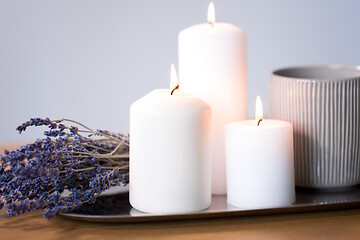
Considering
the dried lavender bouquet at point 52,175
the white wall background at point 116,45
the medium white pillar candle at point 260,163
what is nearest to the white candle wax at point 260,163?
the medium white pillar candle at point 260,163

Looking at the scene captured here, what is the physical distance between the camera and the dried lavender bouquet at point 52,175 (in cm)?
57

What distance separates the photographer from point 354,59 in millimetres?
1776

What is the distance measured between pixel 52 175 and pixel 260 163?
228mm

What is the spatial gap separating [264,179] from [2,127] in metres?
1.34

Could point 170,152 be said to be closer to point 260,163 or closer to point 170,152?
point 170,152

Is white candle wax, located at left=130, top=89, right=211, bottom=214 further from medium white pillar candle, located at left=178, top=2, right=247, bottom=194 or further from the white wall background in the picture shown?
the white wall background

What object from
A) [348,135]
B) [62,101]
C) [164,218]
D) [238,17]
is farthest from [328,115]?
[62,101]

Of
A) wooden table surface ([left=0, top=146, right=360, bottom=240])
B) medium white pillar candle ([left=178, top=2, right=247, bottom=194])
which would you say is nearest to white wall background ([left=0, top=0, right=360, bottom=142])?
medium white pillar candle ([left=178, top=2, right=247, bottom=194])

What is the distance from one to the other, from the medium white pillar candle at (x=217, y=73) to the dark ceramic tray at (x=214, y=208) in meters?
0.07

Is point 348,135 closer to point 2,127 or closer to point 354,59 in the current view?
point 354,59

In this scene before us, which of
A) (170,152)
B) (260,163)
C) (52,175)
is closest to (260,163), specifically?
(260,163)

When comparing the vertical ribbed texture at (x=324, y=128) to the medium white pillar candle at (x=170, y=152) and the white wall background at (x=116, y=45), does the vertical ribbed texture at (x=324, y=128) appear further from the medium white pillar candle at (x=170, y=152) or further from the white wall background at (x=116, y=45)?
the white wall background at (x=116, y=45)

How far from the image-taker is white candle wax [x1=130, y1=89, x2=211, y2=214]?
1.91 feet

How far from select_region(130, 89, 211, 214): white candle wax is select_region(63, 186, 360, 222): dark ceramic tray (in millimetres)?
14
